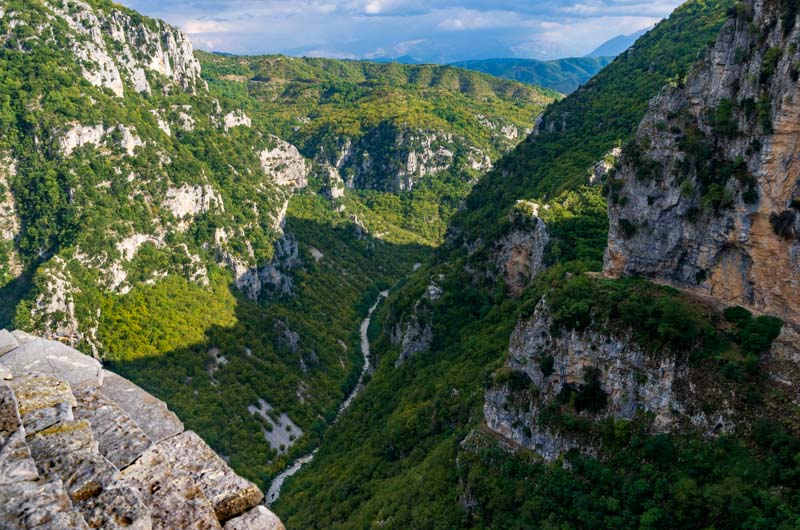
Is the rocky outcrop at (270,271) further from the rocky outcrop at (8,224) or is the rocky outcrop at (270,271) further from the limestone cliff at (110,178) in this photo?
the rocky outcrop at (8,224)

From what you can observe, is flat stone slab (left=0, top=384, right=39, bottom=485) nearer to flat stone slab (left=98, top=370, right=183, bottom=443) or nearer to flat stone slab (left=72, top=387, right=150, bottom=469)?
flat stone slab (left=72, top=387, right=150, bottom=469)

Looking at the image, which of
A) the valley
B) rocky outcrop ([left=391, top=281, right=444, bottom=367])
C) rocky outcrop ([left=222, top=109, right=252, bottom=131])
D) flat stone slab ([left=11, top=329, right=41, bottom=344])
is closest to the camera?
flat stone slab ([left=11, top=329, right=41, bottom=344])

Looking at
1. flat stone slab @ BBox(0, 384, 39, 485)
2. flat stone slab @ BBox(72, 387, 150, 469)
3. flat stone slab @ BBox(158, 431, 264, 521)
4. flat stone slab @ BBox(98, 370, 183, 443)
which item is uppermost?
flat stone slab @ BBox(0, 384, 39, 485)

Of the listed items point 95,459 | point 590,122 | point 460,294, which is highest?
point 95,459

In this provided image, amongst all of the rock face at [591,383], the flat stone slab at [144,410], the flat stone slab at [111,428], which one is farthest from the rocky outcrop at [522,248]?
the flat stone slab at [111,428]

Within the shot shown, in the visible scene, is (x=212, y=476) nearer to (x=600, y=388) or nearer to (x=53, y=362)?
(x=53, y=362)

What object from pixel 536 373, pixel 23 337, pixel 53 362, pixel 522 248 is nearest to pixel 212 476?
pixel 53 362

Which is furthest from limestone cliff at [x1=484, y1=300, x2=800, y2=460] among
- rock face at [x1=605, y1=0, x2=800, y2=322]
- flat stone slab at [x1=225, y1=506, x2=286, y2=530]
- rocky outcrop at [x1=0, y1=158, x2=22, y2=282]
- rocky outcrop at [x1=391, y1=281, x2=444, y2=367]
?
rocky outcrop at [x1=0, y1=158, x2=22, y2=282]
